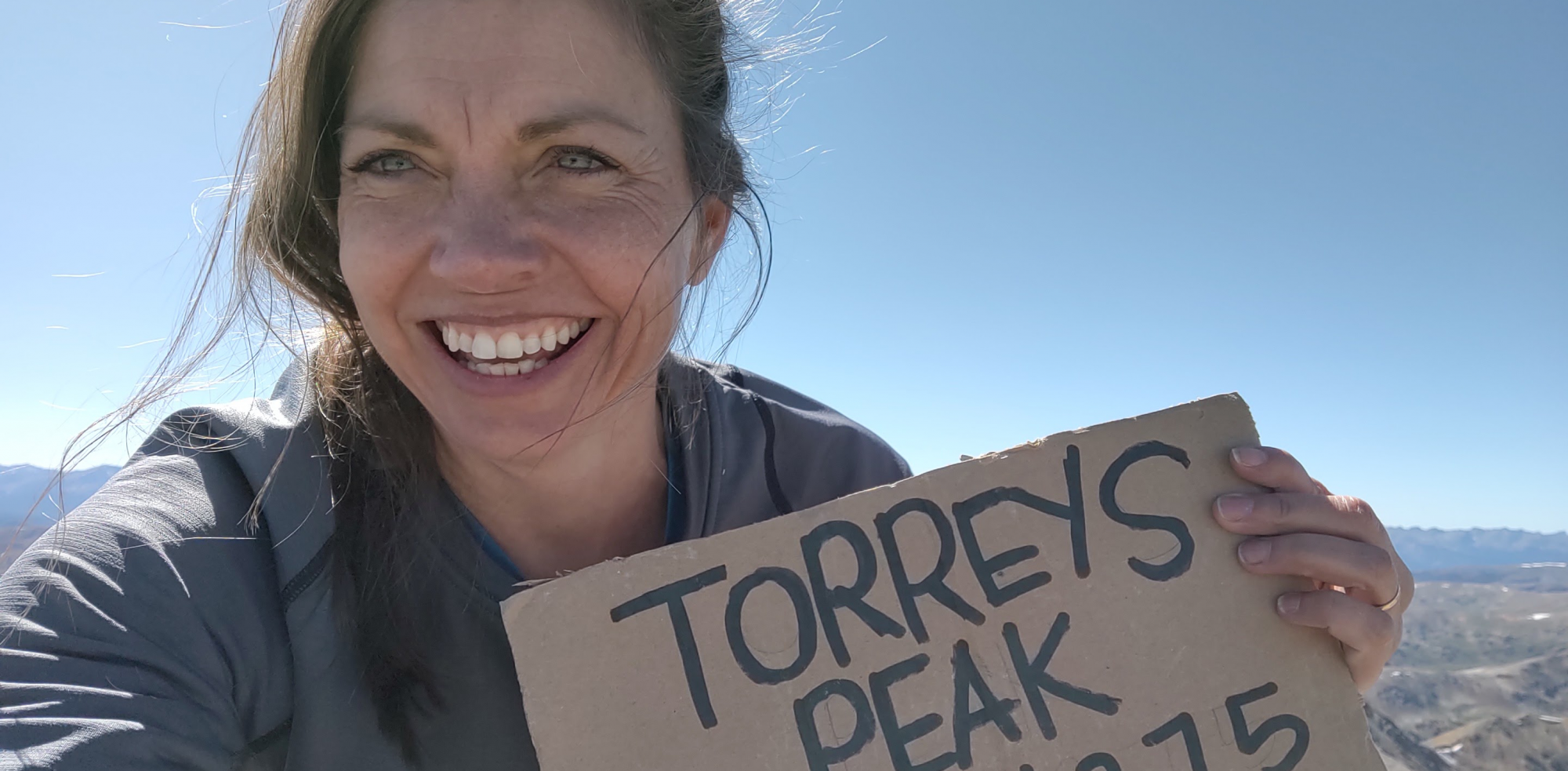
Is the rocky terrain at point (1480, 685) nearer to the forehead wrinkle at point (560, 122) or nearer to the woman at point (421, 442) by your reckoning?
the woman at point (421, 442)

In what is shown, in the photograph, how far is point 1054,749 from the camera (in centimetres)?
116

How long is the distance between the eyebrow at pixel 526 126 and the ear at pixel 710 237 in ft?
1.22

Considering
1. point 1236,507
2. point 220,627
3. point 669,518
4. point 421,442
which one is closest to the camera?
point 220,627

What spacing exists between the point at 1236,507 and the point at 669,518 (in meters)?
1.11

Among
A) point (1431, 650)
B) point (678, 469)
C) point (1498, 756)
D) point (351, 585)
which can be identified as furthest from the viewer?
point (1431, 650)

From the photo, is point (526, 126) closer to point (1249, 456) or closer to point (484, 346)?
point (484, 346)

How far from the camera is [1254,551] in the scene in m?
1.23

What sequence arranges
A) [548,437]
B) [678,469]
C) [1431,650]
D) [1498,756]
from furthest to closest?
[1431,650]
[1498,756]
[678,469]
[548,437]

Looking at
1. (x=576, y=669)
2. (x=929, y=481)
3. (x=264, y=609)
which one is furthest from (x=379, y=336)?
(x=929, y=481)

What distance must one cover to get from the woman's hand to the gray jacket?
1024 mm

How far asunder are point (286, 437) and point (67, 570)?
387mm

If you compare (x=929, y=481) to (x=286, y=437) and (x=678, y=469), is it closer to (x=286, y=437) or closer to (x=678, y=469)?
(x=678, y=469)

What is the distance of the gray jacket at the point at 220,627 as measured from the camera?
95 cm

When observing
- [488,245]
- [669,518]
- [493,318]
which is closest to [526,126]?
[488,245]
